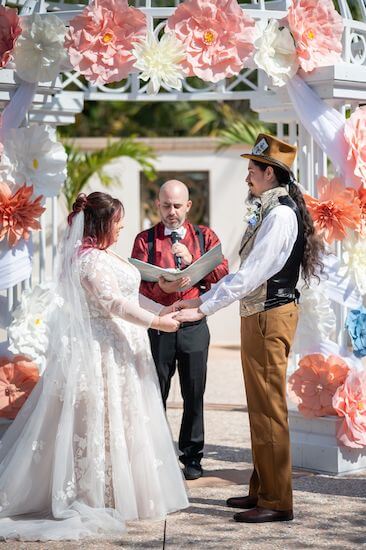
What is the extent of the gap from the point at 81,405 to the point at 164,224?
1346 mm

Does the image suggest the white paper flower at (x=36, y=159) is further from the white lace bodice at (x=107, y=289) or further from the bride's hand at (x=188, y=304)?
the bride's hand at (x=188, y=304)

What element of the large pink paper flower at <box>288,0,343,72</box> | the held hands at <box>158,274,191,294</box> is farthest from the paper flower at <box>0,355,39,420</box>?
the large pink paper flower at <box>288,0,343,72</box>

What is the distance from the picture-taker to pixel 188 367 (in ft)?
18.7

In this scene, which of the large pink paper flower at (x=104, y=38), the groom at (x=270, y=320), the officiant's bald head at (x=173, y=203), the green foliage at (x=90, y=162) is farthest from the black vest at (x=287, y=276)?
the green foliage at (x=90, y=162)

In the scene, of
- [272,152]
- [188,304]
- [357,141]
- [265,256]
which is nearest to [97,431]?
[188,304]

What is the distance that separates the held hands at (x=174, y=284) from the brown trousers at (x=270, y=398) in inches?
22.9

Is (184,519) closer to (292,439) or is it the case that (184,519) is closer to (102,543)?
(102,543)

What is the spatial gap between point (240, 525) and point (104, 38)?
267 cm

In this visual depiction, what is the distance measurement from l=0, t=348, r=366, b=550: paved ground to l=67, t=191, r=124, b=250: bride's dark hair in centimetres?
135

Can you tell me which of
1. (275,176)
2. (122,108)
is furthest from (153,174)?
(275,176)

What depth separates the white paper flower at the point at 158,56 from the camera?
5559mm

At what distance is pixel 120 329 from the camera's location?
491 cm

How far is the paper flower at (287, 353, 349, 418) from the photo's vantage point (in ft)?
19.3

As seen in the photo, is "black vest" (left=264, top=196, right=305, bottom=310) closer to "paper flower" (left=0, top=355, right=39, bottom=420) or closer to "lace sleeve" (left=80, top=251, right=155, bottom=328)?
"lace sleeve" (left=80, top=251, right=155, bottom=328)
